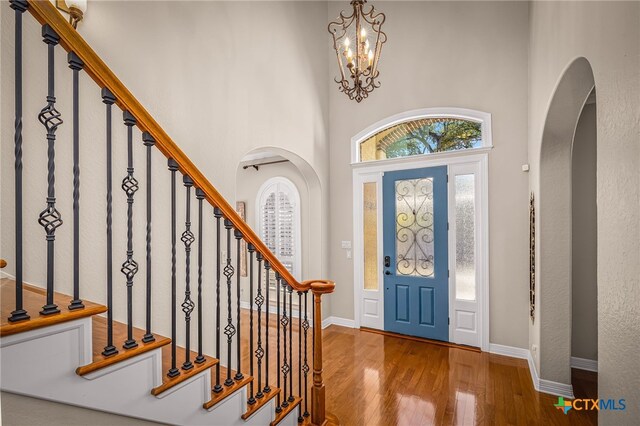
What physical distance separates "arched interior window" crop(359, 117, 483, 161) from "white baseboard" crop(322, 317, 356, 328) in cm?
250

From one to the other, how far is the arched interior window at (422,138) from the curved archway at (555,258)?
118 cm

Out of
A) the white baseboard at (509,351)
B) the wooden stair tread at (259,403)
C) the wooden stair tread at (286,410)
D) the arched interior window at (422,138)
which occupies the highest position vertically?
the arched interior window at (422,138)

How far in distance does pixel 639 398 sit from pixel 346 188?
3886 millimetres

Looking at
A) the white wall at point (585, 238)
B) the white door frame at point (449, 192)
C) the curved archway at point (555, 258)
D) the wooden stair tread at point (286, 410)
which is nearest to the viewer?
the wooden stair tread at point (286, 410)

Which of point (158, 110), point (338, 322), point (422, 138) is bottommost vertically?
point (338, 322)

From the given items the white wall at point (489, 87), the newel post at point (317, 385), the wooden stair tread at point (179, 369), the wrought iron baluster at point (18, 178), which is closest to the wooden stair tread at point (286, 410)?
the newel post at point (317, 385)

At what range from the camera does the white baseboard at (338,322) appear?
4594mm

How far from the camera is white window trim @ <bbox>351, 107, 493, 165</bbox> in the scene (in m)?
3.73

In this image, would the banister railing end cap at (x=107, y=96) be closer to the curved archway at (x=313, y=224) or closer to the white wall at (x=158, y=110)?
the white wall at (x=158, y=110)

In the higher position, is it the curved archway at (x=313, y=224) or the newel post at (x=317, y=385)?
the curved archway at (x=313, y=224)

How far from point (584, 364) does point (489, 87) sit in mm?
3316

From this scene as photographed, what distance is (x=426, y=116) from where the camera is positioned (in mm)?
4098

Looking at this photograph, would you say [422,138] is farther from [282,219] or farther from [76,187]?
[76,187]

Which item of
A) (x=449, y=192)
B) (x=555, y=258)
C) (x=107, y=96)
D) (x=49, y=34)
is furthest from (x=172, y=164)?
(x=449, y=192)
